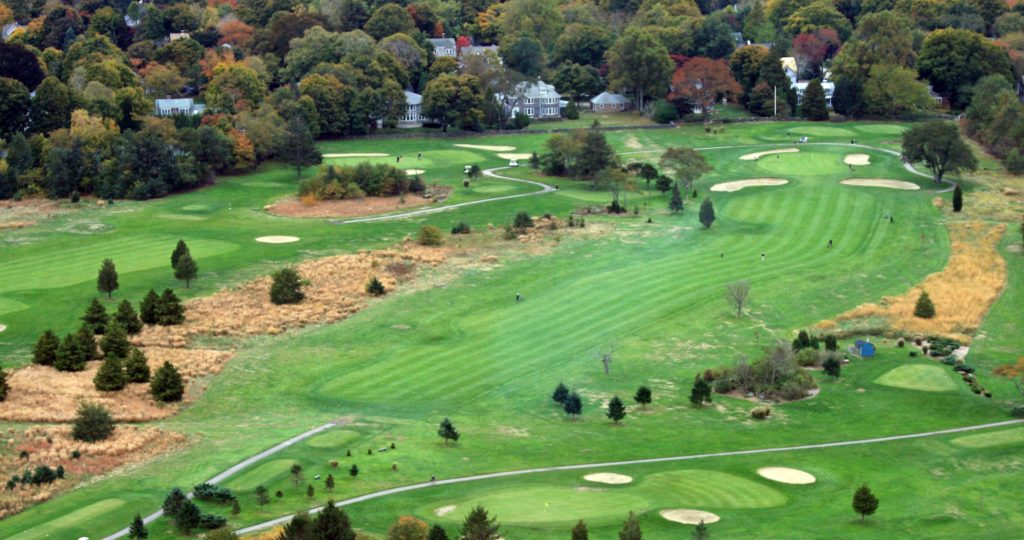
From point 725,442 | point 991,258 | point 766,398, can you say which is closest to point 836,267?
point 991,258

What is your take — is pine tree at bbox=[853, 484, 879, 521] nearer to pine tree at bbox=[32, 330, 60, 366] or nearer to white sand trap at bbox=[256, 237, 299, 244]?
pine tree at bbox=[32, 330, 60, 366]

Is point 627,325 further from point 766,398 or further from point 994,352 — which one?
point 994,352

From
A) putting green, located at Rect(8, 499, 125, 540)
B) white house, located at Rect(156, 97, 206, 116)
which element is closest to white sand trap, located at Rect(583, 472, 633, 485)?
putting green, located at Rect(8, 499, 125, 540)

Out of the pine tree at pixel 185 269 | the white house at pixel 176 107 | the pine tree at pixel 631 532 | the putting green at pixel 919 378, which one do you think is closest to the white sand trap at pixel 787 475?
the pine tree at pixel 631 532

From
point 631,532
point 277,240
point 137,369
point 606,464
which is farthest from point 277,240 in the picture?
point 631,532

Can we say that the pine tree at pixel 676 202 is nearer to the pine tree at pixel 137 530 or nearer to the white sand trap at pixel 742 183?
the white sand trap at pixel 742 183

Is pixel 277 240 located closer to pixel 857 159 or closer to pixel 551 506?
pixel 857 159
